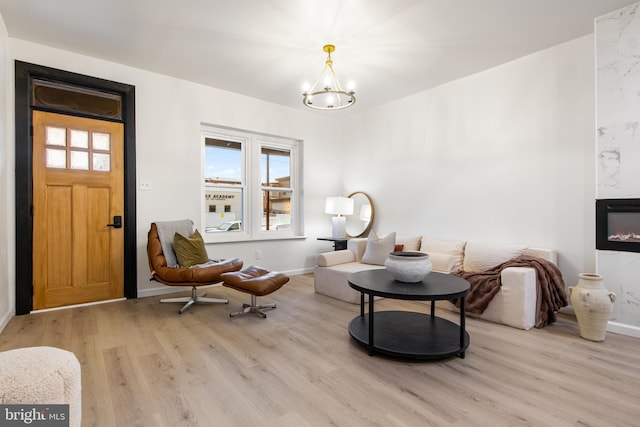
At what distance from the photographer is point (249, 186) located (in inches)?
194

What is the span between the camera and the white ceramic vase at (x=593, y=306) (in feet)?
8.33

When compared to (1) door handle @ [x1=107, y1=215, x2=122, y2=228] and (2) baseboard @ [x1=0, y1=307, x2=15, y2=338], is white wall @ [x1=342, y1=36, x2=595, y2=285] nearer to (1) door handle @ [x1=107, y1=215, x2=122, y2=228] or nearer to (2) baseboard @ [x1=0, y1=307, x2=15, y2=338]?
(1) door handle @ [x1=107, y1=215, x2=122, y2=228]

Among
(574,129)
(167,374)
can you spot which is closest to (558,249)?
(574,129)

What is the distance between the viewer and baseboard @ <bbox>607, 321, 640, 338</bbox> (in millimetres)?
2657

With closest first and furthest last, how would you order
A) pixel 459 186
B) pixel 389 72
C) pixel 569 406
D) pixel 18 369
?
pixel 18 369
pixel 569 406
pixel 389 72
pixel 459 186

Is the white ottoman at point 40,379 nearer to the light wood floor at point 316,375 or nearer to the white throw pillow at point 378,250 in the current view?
the light wood floor at point 316,375

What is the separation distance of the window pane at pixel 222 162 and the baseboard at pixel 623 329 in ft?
14.6

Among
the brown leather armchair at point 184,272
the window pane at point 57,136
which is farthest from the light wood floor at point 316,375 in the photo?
the window pane at point 57,136

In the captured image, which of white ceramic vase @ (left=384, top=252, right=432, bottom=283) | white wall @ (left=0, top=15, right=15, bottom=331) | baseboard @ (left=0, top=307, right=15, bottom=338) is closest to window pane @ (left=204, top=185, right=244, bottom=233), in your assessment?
white wall @ (left=0, top=15, right=15, bottom=331)

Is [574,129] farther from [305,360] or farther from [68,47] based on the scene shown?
[68,47]

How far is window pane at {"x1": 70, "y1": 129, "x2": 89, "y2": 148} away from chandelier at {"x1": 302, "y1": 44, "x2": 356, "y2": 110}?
2.40m

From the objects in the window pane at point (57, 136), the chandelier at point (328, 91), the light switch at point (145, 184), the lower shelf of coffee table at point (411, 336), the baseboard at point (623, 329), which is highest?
the chandelier at point (328, 91)

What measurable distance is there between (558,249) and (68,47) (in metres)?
5.38

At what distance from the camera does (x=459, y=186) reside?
13.6ft
